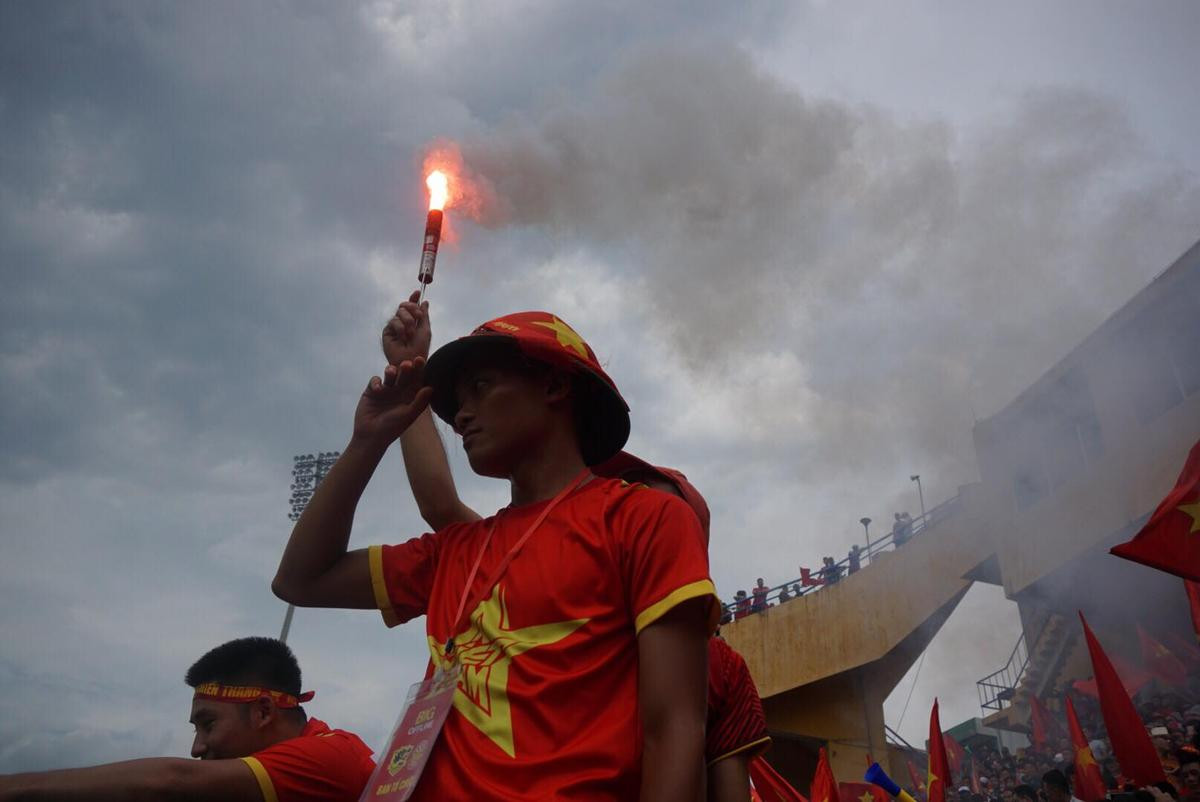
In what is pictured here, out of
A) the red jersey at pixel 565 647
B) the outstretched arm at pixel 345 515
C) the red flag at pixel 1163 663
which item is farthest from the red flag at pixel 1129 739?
the red flag at pixel 1163 663

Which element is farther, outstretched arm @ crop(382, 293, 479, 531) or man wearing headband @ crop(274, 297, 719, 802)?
outstretched arm @ crop(382, 293, 479, 531)

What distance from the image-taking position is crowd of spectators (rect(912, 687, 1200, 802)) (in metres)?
7.68

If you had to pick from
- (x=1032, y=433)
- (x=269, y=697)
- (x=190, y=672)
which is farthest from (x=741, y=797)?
(x=1032, y=433)

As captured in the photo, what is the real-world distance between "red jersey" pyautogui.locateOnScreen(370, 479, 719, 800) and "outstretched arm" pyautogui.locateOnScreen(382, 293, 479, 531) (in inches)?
22.6

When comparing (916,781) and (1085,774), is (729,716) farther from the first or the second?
(916,781)

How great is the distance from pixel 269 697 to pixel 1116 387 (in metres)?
15.3

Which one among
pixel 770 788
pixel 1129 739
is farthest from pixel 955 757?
pixel 770 788

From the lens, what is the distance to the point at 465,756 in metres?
1.70

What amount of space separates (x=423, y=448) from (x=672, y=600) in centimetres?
121

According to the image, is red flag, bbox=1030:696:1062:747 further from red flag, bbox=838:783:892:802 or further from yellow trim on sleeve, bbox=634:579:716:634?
Answer: yellow trim on sleeve, bbox=634:579:716:634

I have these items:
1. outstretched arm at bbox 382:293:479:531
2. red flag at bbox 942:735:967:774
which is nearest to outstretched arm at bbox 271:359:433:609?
outstretched arm at bbox 382:293:479:531

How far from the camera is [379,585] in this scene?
7.32 feet

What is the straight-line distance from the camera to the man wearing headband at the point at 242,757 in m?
1.67

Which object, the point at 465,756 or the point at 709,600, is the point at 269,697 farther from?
the point at 709,600
